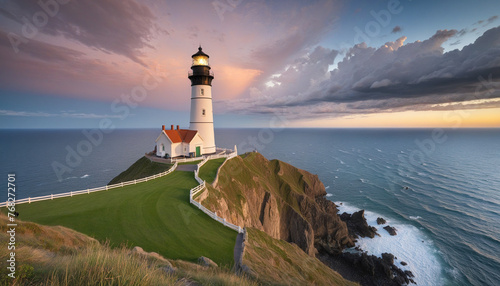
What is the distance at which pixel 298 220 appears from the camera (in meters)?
39.7

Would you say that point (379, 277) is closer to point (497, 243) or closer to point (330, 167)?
point (497, 243)

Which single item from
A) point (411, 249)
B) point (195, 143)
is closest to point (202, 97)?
point (195, 143)

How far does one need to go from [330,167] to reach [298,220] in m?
55.6

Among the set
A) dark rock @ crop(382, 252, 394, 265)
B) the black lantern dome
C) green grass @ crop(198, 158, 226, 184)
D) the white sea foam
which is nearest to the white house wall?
green grass @ crop(198, 158, 226, 184)

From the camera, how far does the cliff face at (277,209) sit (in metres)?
31.0

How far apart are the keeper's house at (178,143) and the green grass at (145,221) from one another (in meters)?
16.8

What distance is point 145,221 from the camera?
1482 cm

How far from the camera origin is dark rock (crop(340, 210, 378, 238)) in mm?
41094

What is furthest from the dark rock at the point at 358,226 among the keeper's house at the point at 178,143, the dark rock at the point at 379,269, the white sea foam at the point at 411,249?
the keeper's house at the point at 178,143

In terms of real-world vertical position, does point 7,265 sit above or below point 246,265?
above

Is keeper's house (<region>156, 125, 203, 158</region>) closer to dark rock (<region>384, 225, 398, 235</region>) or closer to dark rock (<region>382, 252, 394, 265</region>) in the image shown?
dark rock (<region>382, 252, 394, 265</region>)

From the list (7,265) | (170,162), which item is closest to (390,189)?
(170,162)

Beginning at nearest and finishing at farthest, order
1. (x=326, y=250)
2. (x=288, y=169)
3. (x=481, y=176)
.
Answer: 1. (x=326, y=250)
2. (x=288, y=169)
3. (x=481, y=176)

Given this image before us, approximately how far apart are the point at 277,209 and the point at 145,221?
30151mm
